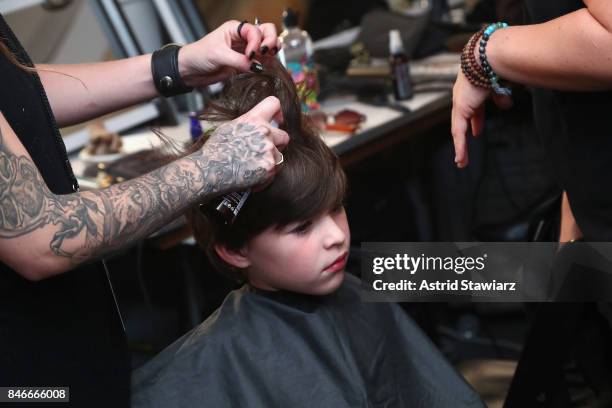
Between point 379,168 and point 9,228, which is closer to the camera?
point 9,228

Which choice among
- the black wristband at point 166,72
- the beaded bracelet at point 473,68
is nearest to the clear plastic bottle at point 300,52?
the black wristband at point 166,72

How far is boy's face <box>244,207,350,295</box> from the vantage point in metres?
1.26

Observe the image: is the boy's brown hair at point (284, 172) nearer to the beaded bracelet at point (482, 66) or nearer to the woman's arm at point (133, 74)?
the woman's arm at point (133, 74)

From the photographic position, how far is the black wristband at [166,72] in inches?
52.1

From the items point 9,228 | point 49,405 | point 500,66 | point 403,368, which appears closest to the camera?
point 9,228

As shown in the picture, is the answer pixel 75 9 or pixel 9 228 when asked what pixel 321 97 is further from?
pixel 9 228

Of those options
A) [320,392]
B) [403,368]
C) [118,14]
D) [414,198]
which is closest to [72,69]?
[320,392]

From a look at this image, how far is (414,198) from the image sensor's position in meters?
2.89

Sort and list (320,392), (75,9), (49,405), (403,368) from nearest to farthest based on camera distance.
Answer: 1. (49,405)
2. (320,392)
3. (403,368)
4. (75,9)

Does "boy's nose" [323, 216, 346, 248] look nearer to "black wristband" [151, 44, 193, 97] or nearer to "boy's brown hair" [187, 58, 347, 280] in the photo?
"boy's brown hair" [187, 58, 347, 280]

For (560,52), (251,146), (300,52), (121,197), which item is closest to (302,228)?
(251,146)

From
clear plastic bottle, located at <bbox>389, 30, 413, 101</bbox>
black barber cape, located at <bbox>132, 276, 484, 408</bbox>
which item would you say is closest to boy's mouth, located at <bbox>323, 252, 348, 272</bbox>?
black barber cape, located at <bbox>132, 276, 484, 408</bbox>

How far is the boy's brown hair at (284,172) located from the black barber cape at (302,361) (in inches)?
6.5

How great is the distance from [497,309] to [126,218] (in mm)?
2091
